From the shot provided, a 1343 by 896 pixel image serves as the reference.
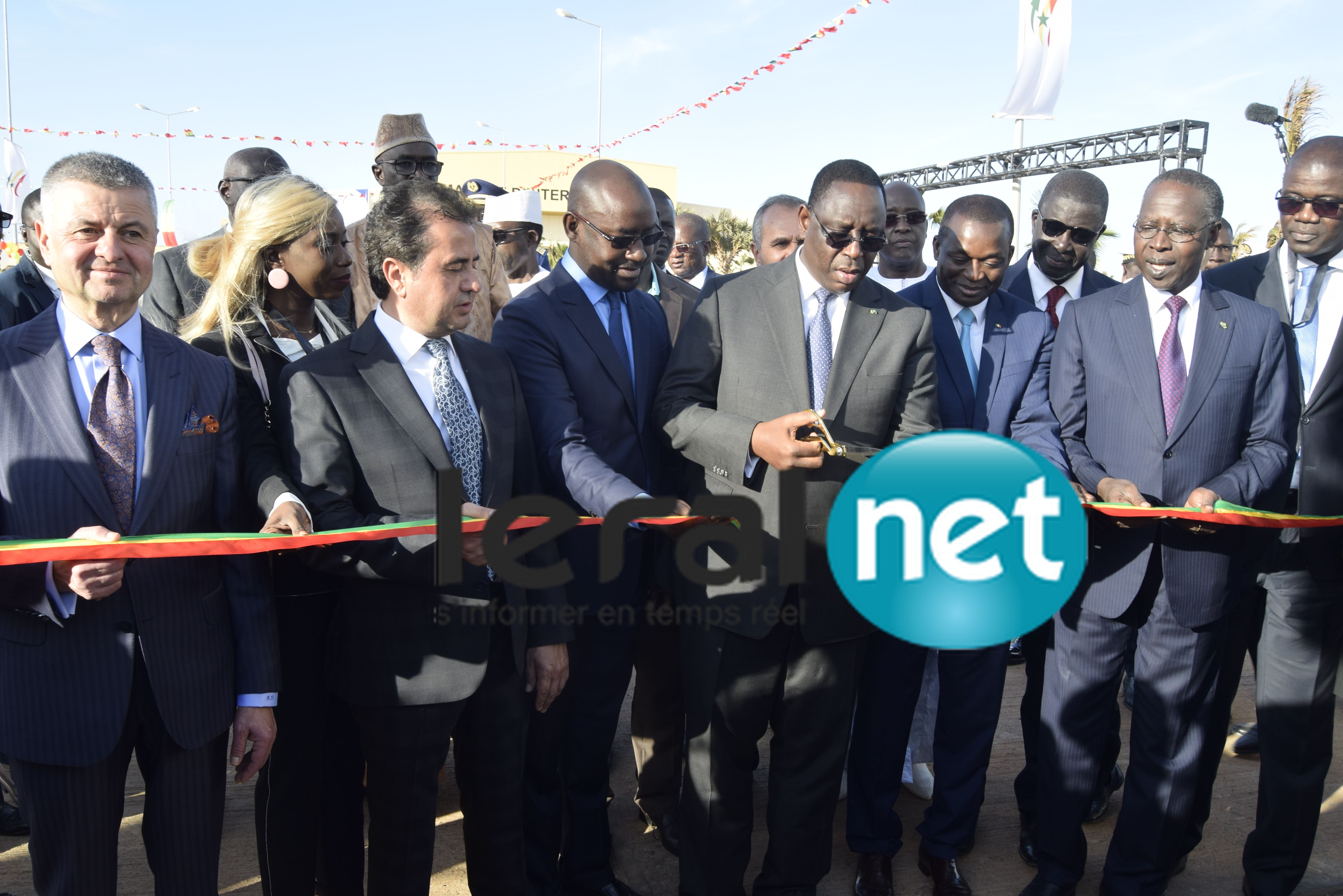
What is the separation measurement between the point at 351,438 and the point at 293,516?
0.27m

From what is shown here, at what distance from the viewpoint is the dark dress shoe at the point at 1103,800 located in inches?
160

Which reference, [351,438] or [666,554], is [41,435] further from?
[666,554]

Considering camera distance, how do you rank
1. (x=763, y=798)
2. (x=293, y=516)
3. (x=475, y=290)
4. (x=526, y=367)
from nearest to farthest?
(x=293, y=516), (x=475, y=290), (x=526, y=367), (x=763, y=798)

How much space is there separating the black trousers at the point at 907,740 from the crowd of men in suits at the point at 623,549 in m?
0.02

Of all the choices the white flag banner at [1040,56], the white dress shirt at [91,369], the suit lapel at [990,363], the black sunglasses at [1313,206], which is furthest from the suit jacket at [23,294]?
the white flag banner at [1040,56]

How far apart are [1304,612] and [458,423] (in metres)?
3.19

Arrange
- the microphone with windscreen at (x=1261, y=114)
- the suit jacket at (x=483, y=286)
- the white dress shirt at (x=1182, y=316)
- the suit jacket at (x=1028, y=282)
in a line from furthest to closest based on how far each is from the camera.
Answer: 1. the microphone with windscreen at (x=1261, y=114)
2. the suit jacket at (x=1028, y=282)
3. the suit jacket at (x=483, y=286)
4. the white dress shirt at (x=1182, y=316)

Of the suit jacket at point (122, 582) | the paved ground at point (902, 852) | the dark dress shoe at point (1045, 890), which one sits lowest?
the paved ground at point (902, 852)

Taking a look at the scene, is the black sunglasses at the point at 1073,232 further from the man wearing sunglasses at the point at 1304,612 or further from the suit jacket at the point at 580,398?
the suit jacket at the point at 580,398

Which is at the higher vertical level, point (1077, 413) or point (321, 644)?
point (1077, 413)

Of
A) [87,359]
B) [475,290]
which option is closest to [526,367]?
[475,290]

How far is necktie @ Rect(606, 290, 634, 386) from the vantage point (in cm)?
344

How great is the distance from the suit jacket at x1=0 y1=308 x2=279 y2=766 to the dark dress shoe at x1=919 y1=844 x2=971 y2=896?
2648 mm

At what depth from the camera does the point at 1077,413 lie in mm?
3418
